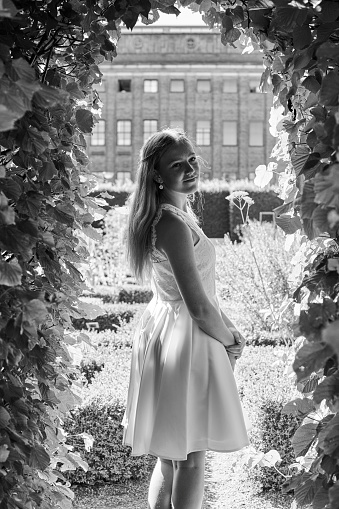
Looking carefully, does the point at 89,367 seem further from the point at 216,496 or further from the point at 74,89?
the point at 74,89

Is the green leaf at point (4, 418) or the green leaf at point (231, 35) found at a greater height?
the green leaf at point (231, 35)

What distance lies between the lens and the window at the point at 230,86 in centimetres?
3988

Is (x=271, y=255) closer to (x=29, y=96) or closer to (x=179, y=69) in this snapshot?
(x=29, y=96)

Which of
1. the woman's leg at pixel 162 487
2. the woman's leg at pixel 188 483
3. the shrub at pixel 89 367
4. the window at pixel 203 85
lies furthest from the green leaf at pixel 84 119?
the window at pixel 203 85

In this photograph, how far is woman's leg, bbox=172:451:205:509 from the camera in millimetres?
2510

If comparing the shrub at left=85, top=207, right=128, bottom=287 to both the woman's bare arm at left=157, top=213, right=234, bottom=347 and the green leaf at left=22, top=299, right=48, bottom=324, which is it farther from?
the green leaf at left=22, top=299, right=48, bottom=324

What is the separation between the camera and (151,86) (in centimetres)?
4006

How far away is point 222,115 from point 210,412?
38.0m

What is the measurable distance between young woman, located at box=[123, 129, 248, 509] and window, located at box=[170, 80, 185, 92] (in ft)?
125

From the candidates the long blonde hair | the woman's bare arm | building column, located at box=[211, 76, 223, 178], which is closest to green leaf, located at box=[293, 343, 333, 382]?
the woman's bare arm

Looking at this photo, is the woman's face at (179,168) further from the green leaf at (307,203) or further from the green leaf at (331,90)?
the green leaf at (331,90)

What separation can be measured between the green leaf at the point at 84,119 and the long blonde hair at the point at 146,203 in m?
0.68

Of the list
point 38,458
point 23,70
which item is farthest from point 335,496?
point 23,70

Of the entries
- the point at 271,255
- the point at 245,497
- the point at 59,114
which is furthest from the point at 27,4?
the point at 271,255
